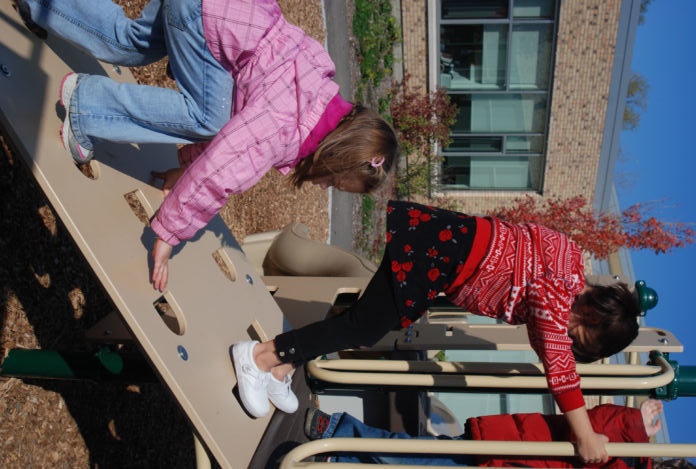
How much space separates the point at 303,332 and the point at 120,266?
81 centimetres

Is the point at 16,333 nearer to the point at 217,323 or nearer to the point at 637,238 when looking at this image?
the point at 217,323

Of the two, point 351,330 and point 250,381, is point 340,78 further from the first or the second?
point 250,381

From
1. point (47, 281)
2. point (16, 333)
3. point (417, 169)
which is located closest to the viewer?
point (16, 333)

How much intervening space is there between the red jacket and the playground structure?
141 mm

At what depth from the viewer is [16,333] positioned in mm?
2432

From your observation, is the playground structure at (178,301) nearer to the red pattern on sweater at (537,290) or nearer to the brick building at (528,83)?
the red pattern on sweater at (537,290)

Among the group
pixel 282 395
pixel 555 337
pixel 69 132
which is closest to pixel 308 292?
pixel 282 395

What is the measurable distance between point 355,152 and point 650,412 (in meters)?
1.73

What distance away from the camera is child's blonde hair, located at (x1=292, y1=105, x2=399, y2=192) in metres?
2.05

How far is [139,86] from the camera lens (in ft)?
6.77

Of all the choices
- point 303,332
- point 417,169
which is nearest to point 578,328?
point 303,332

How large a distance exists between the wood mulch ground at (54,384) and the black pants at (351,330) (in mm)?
825

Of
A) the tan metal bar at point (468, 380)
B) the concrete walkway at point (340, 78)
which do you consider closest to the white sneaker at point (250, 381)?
the tan metal bar at point (468, 380)

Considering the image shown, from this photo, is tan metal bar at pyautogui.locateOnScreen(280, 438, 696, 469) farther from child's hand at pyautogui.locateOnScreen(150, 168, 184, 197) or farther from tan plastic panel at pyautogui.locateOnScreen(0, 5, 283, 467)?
child's hand at pyautogui.locateOnScreen(150, 168, 184, 197)
